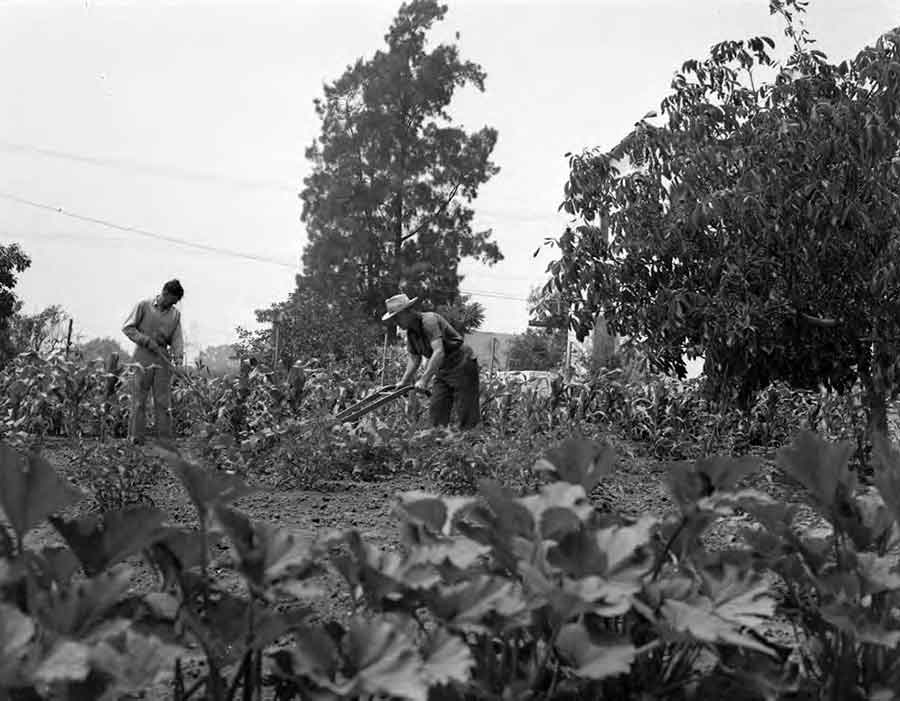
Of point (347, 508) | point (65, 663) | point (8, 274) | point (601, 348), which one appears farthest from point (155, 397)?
point (8, 274)

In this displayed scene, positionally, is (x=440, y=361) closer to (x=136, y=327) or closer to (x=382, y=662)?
(x=136, y=327)

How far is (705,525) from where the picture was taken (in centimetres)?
138

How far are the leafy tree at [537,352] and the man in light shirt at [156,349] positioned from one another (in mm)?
30060

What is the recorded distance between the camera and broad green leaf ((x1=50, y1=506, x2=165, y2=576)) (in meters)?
1.20

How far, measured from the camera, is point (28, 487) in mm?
1132

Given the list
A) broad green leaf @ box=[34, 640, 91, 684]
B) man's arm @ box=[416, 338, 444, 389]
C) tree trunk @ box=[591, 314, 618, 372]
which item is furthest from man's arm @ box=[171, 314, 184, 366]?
broad green leaf @ box=[34, 640, 91, 684]

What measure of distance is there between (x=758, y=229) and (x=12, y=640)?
21.7 feet

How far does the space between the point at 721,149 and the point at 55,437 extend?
23.5 feet

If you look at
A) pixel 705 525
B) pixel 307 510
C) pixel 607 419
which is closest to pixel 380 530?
pixel 307 510

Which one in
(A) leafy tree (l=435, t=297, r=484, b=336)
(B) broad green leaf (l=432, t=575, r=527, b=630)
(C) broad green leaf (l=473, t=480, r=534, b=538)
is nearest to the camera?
(B) broad green leaf (l=432, t=575, r=527, b=630)

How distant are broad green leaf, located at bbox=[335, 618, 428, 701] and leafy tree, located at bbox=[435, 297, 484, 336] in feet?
86.0

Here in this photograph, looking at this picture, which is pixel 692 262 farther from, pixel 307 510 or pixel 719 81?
pixel 307 510

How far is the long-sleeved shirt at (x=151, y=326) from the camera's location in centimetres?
907

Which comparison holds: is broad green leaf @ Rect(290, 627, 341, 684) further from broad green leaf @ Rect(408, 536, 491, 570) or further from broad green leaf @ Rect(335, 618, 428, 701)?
broad green leaf @ Rect(408, 536, 491, 570)
